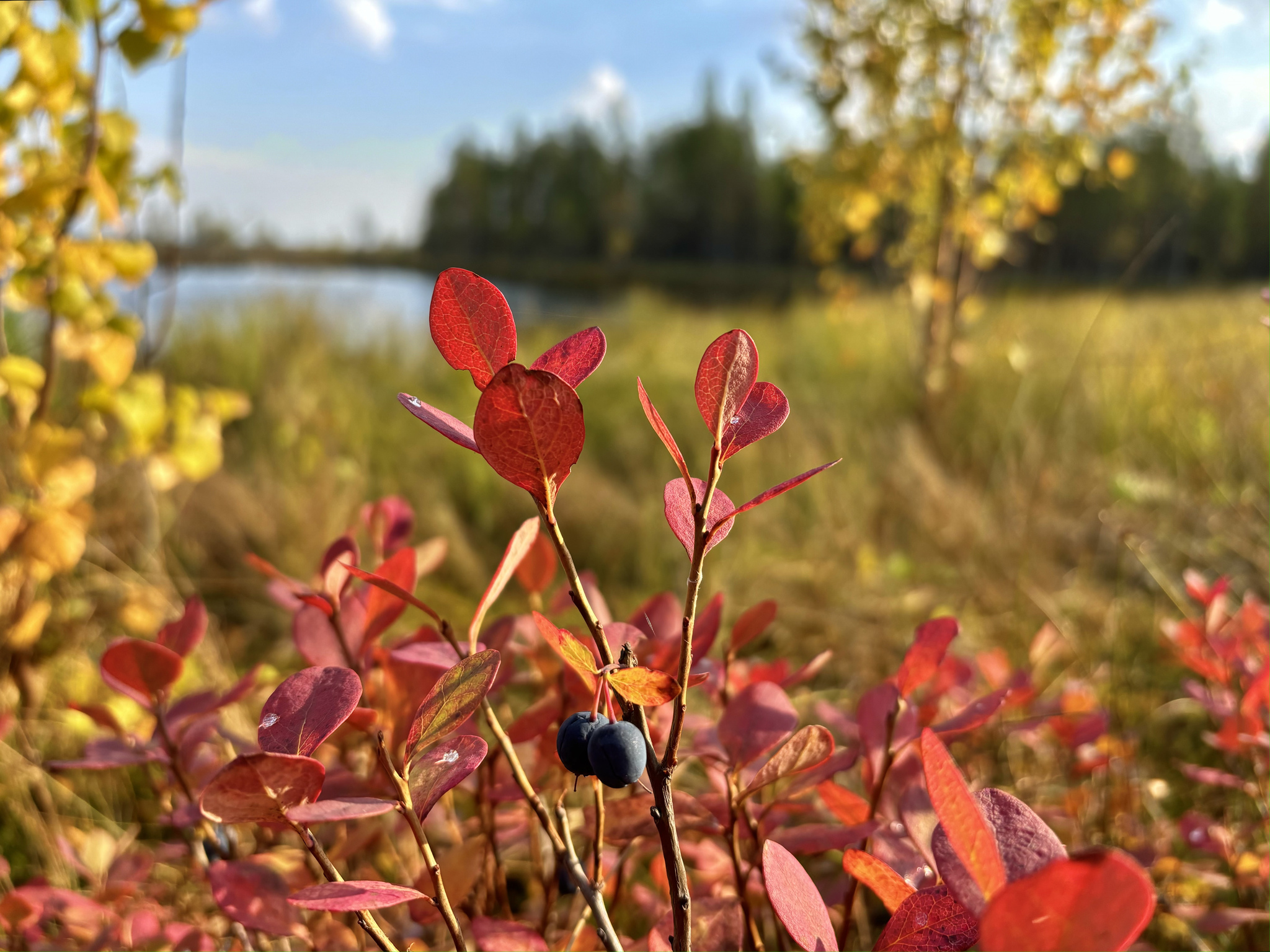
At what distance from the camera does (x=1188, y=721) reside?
1342 millimetres

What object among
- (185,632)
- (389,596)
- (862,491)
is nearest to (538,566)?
(389,596)

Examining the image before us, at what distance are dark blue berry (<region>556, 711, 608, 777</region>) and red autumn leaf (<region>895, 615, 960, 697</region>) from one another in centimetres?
21

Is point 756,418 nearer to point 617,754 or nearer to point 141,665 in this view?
point 617,754

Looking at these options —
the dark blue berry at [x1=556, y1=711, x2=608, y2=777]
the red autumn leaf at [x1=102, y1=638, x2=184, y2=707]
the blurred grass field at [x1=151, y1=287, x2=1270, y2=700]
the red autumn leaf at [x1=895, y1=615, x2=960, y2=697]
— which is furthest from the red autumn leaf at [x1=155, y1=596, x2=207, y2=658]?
the blurred grass field at [x1=151, y1=287, x2=1270, y2=700]

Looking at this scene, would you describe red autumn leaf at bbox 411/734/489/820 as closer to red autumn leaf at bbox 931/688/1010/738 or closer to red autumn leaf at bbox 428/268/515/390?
red autumn leaf at bbox 428/268/515/390

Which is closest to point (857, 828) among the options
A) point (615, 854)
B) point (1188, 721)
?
point (615, 854)

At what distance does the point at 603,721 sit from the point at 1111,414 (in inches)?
135

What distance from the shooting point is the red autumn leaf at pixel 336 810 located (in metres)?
0.29

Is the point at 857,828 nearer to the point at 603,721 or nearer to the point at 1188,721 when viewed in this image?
the point at 603,721

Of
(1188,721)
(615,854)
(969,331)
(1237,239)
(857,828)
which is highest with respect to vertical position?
(1237,239)

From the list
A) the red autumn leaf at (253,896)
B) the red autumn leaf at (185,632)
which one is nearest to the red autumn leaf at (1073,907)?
the red autumn leaf at (253,896)

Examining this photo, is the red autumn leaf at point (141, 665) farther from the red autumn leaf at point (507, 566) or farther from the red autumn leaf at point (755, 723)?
the red autumn leaf at point (755, 723)

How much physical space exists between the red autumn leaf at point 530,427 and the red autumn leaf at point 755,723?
21 centimetres

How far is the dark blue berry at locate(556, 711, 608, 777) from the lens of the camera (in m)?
0.33
